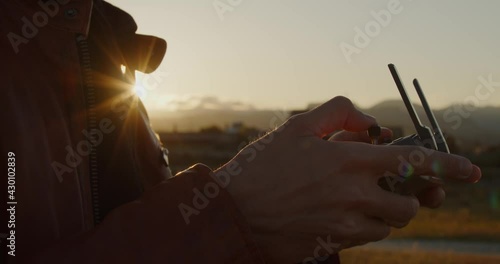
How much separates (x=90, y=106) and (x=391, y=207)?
2.65 feet

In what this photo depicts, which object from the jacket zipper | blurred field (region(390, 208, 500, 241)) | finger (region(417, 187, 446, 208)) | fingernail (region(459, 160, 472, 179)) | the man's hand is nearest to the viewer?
the man's hand

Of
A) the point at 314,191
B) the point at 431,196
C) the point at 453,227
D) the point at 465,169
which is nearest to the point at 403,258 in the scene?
the point at 453,227

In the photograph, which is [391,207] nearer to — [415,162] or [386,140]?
[415,162]

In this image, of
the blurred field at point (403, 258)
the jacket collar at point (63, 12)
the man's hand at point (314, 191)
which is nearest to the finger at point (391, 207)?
the man's hand at point (314, 191)

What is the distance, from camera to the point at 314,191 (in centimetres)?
139

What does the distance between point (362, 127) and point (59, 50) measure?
29.8 inches

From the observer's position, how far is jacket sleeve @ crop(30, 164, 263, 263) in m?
1.40

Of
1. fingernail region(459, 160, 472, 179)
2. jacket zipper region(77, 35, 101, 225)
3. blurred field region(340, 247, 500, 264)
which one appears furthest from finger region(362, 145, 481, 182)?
blurred field region(340, 247, 500, 264)

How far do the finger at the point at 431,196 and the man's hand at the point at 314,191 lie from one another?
0.55ft

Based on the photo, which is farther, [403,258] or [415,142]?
[403,258]

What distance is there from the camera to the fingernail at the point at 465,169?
4.90 ft

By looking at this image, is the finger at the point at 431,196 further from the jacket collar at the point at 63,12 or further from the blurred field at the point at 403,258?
the blurred field at the point at 403,258

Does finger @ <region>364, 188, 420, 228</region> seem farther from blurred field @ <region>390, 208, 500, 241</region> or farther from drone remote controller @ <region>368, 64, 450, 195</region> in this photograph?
blurred field @ <region>390, 208, 500, 241</region>

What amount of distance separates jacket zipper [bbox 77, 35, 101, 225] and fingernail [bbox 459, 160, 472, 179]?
87cm
